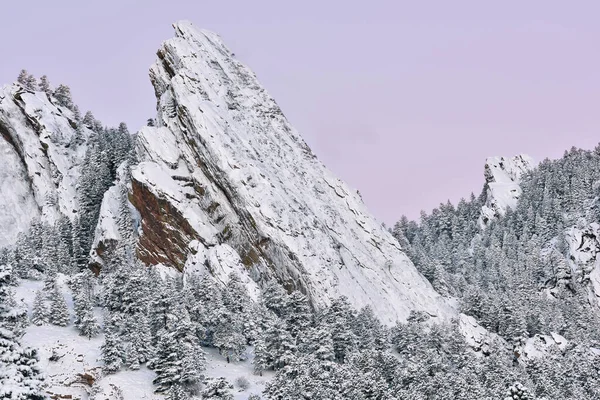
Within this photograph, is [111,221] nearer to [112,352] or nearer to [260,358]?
[112,352]

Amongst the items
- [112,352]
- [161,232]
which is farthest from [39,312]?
[161,232]

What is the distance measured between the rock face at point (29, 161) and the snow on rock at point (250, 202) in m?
25.9

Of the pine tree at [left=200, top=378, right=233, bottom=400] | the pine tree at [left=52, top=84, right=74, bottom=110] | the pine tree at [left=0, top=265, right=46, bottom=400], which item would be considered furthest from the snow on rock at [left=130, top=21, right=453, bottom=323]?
the pine tree at [left=0, top=265, right=46, bottom=400]

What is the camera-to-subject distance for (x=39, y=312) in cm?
6938

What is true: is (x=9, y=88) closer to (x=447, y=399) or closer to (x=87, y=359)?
(x=87, y=359)

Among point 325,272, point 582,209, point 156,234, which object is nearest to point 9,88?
point 156,234

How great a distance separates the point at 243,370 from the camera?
69125 mm

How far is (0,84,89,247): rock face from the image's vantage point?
12062 centimetres

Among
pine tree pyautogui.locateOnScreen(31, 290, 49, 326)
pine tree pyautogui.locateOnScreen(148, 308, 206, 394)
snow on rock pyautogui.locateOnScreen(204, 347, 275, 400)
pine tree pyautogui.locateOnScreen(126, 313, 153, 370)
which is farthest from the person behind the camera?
pine tree pyautogui.locateOnScreen(31, 290, 49, 326)

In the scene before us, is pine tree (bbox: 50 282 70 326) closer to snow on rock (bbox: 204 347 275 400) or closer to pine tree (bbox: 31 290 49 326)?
pine tree (bbox: 31 290 49 326)

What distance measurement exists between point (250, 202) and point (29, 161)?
187ft

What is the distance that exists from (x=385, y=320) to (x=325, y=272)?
11.7 meters

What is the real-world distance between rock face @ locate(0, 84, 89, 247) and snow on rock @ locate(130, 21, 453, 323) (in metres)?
25.9

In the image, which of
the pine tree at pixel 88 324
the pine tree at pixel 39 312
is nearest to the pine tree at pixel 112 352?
the pine tree at pixel 88 324
